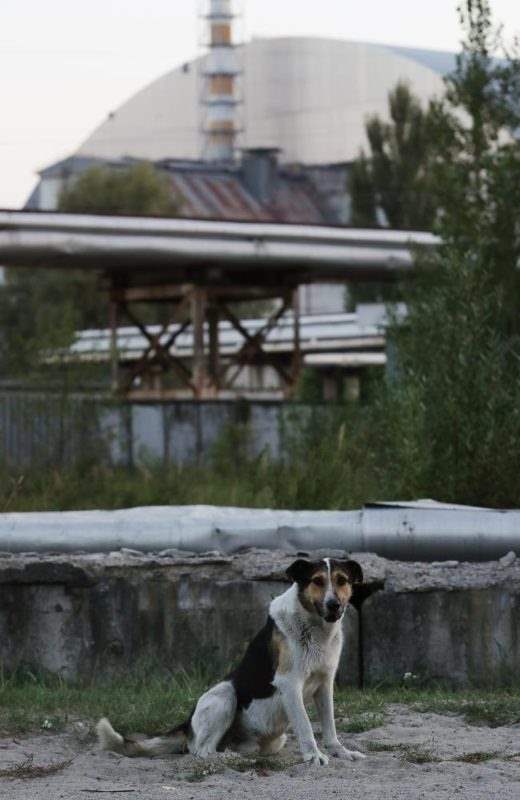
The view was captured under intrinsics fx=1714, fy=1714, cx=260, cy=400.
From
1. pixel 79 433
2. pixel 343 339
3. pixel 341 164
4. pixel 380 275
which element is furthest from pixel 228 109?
pixel 79 433

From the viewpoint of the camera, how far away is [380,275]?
110 feet

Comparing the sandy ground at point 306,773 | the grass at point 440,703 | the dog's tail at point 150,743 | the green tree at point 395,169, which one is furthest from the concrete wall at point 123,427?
the green tree at point 395,169

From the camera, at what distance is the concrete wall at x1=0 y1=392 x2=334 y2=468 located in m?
19.1

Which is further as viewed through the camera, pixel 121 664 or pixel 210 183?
pixel 210 183

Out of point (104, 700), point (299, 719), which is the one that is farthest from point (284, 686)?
point (104, 700)

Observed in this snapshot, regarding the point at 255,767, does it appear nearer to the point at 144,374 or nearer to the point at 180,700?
the point at 180,700

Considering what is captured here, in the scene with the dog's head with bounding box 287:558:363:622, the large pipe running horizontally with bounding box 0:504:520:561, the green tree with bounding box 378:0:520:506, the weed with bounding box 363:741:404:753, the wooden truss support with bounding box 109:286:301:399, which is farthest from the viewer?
the wooden truss support with bounding box 109:286:301:399

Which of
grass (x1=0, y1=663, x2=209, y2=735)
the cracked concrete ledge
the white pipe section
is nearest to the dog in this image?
grass (x1=0, y1=663, x2=209, y2=735)

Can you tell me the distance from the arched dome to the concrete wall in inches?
2435

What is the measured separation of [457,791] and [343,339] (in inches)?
1660

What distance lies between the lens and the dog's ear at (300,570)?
7664mm

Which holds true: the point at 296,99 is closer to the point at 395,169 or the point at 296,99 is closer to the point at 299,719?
the point at 395,169

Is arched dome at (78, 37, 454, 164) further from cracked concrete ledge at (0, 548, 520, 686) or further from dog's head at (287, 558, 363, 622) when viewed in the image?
dog's head at (287, 558, 363, 622)

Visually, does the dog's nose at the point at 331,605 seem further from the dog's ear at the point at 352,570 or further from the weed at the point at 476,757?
the weed at the point at 476,757
